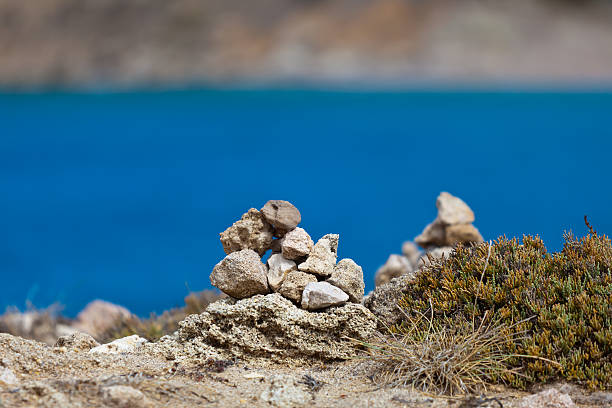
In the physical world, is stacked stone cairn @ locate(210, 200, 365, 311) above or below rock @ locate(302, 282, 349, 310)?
above

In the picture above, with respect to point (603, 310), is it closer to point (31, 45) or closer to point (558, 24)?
point (558, 24)

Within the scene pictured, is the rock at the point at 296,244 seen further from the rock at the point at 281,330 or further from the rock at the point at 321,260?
the rock at the point at 281,330

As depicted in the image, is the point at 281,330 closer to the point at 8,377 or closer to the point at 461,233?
the point at 8,377

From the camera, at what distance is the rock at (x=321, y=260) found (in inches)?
208

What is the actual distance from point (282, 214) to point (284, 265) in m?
0.42

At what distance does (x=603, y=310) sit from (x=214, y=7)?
36.5 meters

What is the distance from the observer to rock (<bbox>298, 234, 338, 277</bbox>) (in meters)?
5.29

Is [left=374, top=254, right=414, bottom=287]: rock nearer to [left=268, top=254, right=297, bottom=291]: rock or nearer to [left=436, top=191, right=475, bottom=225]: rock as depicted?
[left=436, top=191, right=475, bottom=225]: rock

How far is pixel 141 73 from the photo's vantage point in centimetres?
3456

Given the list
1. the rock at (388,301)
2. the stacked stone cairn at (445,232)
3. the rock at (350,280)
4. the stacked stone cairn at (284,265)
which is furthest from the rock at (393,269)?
the rock at (350,280)

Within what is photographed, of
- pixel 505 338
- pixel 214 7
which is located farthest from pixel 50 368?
pixel 214 7

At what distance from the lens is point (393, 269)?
7367 millimetres

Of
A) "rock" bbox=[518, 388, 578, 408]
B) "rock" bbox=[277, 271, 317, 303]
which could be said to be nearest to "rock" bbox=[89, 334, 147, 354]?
"rock" bbox=[277, 271, 317, 303]

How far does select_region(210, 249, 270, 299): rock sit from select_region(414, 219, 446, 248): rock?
9.37ft
